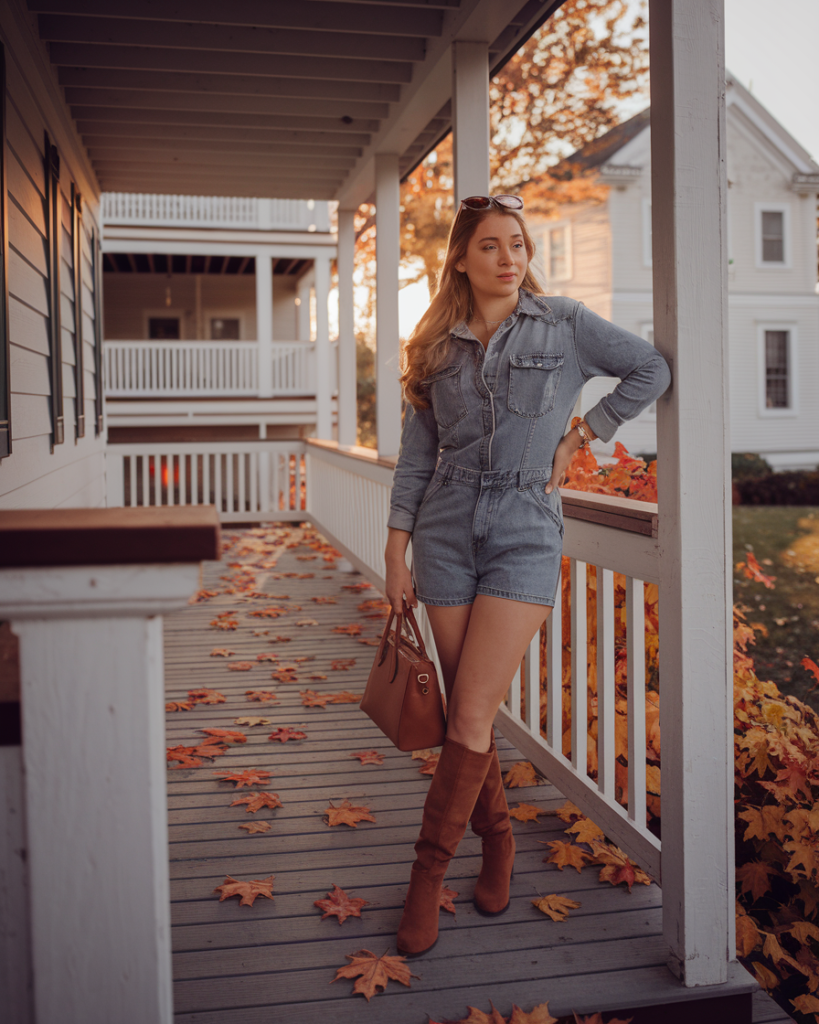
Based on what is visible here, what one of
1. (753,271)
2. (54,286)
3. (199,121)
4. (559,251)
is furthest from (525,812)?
(753,271)

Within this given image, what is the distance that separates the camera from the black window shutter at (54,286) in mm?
4012

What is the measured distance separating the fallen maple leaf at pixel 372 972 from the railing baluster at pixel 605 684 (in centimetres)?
81

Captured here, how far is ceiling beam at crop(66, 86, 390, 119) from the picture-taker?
15.2 ft

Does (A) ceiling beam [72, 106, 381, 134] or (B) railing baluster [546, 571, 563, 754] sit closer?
(B) railing baluster [546, 571, 563, 754]

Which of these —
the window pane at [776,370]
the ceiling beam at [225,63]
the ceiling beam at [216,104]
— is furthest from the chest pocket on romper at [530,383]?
the window pane at [776,370]

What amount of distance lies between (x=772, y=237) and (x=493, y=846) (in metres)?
18.4

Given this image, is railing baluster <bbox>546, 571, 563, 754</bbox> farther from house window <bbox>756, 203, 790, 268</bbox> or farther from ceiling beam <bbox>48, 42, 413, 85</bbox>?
house window <bbox>756, 203, 790, 268</bbox>

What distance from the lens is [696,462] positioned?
6.24 ft

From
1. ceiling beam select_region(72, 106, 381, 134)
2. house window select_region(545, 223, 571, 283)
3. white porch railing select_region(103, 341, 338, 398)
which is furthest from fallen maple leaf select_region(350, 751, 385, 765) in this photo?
house window select_region(545, 223, 571, 283)

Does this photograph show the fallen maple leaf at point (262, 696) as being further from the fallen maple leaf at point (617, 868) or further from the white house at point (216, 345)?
the white house at point (216, 345)

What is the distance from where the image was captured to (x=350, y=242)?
24.0ft

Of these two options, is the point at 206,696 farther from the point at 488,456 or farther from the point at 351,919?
the point at 488,456

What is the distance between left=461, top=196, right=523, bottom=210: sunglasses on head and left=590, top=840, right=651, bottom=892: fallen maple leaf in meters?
1.70

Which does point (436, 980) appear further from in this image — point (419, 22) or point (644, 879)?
point (419, 22)
